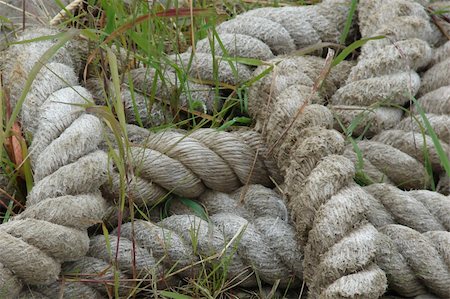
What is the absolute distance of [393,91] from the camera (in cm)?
207

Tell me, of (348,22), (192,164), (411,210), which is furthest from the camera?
(348,22)

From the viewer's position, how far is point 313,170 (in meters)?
1.79

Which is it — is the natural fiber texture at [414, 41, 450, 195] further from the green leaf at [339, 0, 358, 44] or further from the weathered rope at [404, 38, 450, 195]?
the green leaf at [339, 0, 358, 44]

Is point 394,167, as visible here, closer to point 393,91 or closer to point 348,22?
point 393,91

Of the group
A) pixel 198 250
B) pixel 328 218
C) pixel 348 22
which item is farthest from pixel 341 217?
pixel 348 22

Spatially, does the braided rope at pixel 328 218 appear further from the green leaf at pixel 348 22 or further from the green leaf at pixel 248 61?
the green leaf at pixel 348 22

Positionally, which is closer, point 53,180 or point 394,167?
point 53,180

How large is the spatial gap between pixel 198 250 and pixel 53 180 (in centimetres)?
34

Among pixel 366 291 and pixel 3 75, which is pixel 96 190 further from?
pixel 366 291

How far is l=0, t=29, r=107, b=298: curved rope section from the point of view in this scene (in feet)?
5.33

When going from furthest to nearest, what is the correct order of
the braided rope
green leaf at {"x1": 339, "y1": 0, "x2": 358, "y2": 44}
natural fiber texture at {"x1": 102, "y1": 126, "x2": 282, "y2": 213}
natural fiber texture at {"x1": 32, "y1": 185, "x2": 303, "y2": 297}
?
green leaf at {"x1": 339, "y1": 0, "x2": 358, "y2": 44}, natural fiber texture at {"x1": 102, "y1": 126, "x2": 282, "y2": 213}, natural fiber texture at {"x1": 32, "y1": 185, "x2": 303, "y2": 297}, the braided rope

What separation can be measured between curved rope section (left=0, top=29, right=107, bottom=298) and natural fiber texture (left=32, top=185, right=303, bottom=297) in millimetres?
71

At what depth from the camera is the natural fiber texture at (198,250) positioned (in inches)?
69.9

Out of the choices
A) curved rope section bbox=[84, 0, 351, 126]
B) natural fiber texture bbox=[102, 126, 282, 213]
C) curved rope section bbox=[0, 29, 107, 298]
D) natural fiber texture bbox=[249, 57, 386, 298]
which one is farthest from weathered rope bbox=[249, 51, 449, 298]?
curved rope section bbox=[0, 29, 107, 298]
